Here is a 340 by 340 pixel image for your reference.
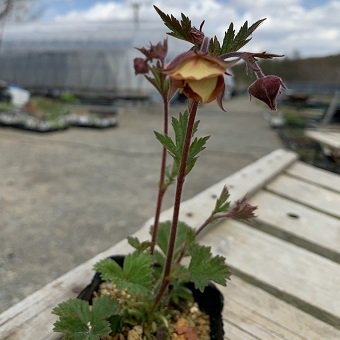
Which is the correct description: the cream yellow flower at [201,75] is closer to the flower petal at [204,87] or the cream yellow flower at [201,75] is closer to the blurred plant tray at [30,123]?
the flower petal at [204,87]

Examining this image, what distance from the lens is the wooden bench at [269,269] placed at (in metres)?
1.00

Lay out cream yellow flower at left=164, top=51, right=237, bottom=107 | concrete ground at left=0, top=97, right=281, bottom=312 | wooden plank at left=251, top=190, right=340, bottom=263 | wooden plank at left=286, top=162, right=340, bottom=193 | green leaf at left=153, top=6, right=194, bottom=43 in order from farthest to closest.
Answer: concrete ground at left=0, top=97, right=281, bottom=312, wooden plank at left=286, top=162, right=340, bottom=193, wooden plank at left=251, top=190, right=340, bottom=263, green leaf at left=153, top=6, right=194, bottom=43, cream yellow flower at left=164, top=51, right=237, bottom=107

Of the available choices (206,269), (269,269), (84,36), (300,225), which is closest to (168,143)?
(206,269)

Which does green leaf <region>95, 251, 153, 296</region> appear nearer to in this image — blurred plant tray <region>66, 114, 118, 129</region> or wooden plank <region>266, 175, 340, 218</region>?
wooden plank <region>266, 175, 340, 218</region>

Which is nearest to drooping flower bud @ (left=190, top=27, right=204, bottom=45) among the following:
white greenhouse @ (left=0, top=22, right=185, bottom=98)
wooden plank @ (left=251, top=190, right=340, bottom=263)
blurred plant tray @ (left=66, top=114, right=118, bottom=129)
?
wooden plank @ (left=251, top=190, right=340, bottom=263)

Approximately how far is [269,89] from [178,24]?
0.19 metres

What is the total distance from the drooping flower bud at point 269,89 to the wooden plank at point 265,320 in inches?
26.5

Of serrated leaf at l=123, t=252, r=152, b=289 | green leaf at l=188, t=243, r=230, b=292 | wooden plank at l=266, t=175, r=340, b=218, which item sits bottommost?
wooden plank at l=266, t=175, r=340, b=218

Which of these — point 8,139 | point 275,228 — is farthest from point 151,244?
point 8,139

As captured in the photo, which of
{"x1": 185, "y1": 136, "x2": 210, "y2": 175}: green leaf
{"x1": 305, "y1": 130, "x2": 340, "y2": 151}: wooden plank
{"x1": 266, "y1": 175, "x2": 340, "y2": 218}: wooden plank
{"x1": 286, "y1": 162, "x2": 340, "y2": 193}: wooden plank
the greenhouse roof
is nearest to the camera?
A: {"x1": 185, "y1": 136, "x2": 210, "y2": 175}: green leaf

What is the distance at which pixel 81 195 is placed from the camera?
3635 mm

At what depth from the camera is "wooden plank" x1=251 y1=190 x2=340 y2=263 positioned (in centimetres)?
153

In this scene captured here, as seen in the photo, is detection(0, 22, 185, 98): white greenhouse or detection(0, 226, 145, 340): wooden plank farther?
detection(0, 22, 185, 98): white greenhouse

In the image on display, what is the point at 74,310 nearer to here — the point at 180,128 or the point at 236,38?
the point at 180,128
